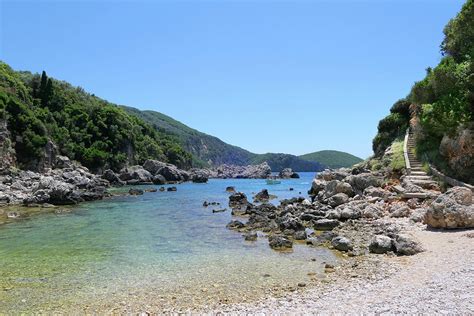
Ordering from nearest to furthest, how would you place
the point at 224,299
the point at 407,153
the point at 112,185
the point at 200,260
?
1. the point at 224,299
2. the point at 200,260
3. the point at 407,153
4. the point at 112,185

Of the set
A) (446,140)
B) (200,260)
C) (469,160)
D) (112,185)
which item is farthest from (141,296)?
(112,185)

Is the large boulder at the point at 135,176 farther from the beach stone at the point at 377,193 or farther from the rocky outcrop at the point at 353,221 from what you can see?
the beach stone at the point at 377,193

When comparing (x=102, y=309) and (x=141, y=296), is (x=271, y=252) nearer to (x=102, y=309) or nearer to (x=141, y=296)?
(x=141, y=296)

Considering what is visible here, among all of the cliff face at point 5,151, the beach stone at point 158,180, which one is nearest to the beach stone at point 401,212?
the cliff face at point 5,151

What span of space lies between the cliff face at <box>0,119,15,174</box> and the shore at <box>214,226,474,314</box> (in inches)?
2486

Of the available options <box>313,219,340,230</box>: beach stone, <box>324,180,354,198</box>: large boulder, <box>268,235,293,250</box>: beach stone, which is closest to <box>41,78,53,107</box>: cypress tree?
<box>324,180,354,198</box>: large boulder

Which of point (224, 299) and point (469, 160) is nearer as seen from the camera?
point (224, 299)

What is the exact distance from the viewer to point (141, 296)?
1248cm

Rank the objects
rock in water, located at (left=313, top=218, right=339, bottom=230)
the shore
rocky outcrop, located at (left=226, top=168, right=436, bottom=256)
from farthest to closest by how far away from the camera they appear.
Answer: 1. rock in water, located at (left=313, top=218, right=339, bottom=230)
2. rocky outcrop, located at (left=226, top=168, right=436, bottom=256)
3. the shore

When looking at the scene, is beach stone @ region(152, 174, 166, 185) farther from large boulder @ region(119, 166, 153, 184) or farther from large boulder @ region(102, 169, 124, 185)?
large boulder @ region(102, 169, 124, 185)

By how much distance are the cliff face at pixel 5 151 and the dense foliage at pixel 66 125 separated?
3119 mm

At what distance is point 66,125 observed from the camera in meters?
106

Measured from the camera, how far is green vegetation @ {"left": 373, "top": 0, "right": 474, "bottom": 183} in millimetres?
26469

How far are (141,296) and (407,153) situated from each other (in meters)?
29.8
